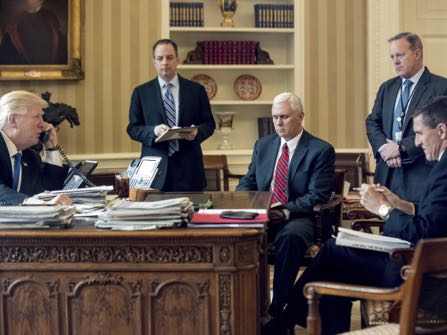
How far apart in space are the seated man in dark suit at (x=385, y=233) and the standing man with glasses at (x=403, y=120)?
1.03 m

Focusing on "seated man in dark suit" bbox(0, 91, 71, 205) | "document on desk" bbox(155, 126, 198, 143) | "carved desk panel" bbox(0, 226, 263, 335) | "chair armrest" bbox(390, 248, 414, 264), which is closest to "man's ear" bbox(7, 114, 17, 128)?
"seated man in dark suit" bbox(0, 91, 71, 205)

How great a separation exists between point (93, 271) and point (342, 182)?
2295mm

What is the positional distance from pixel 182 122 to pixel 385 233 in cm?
202

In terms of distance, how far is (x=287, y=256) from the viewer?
12.3ft

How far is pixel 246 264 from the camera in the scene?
2.66 metres

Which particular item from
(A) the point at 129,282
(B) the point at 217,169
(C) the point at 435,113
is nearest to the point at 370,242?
(C) the point at 435,113

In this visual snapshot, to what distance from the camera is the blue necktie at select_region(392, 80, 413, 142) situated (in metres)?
4.55

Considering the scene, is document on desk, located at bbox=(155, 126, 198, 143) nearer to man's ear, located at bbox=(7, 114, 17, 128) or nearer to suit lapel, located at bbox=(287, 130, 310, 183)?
suit lapel, located at bbox=(287, 130, 310, 183)

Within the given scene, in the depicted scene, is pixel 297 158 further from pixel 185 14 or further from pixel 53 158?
pixel 185 14

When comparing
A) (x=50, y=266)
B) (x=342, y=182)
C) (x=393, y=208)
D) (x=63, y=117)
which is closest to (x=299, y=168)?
(x=342, y=182)

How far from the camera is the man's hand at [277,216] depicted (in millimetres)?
3953

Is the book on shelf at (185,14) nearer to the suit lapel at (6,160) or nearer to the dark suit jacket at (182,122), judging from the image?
the dark suit jacket at (182,122)

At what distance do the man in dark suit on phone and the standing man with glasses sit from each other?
1124 millimetres

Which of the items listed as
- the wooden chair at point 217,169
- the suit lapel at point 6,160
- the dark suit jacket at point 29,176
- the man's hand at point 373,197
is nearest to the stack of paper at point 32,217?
the dark suit jacket at point 29,176
